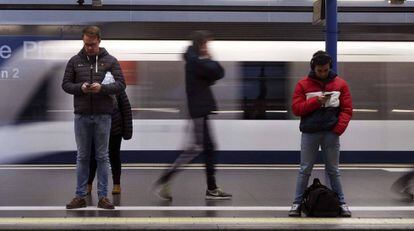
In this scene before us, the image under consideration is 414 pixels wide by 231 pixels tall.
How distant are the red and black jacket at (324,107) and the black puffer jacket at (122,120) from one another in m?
2.07

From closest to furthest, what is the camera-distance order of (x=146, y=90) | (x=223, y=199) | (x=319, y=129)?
(x=319, y=129) < (x=223, y=199) < (x=146, y=90)

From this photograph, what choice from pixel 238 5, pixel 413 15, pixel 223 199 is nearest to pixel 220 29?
pixel 238 5

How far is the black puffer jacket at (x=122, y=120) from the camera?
265 inches

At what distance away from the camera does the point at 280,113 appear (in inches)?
393

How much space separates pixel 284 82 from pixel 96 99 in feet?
16.0

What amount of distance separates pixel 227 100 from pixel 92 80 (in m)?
4.38

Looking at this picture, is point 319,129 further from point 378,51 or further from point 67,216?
point 378,51

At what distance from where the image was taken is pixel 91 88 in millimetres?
5578

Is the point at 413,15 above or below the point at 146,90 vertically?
above

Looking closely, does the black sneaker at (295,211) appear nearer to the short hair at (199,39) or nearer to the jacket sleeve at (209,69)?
the jacket sleeve at (209,69)


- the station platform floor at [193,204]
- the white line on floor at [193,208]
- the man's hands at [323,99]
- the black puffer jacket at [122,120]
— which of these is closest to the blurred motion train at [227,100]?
the station platform floor at [193,204]

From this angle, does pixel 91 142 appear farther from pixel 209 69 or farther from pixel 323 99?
pixel 323 99

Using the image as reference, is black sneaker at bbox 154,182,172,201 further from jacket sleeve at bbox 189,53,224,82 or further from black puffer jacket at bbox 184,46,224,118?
jacket sleeve at bbox 189,53,224,82

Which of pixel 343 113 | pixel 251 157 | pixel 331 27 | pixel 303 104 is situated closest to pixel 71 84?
pixel 303 104
